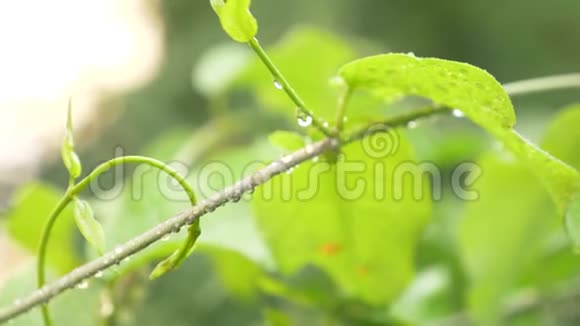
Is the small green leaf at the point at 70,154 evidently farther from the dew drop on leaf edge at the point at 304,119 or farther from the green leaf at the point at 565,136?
the green leaf at the point at 565,136

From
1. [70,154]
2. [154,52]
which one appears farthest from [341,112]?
[154,52]

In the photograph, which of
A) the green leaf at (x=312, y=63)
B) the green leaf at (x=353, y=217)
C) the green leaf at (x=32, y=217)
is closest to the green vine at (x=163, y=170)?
the green leaf at (x=353, y=217)

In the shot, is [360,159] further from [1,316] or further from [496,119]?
[1,316]

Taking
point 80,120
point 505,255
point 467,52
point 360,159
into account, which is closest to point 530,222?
point 505,255

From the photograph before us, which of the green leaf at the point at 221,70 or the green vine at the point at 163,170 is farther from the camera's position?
the green leaf at the point at 221,70

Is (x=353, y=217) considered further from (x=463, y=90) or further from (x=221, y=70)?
(x=221, y=70)

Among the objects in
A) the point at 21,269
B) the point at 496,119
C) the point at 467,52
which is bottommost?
the point at 467,52

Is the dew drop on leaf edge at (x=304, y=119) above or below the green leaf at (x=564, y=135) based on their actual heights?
above

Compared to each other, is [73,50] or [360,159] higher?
[360,159]
